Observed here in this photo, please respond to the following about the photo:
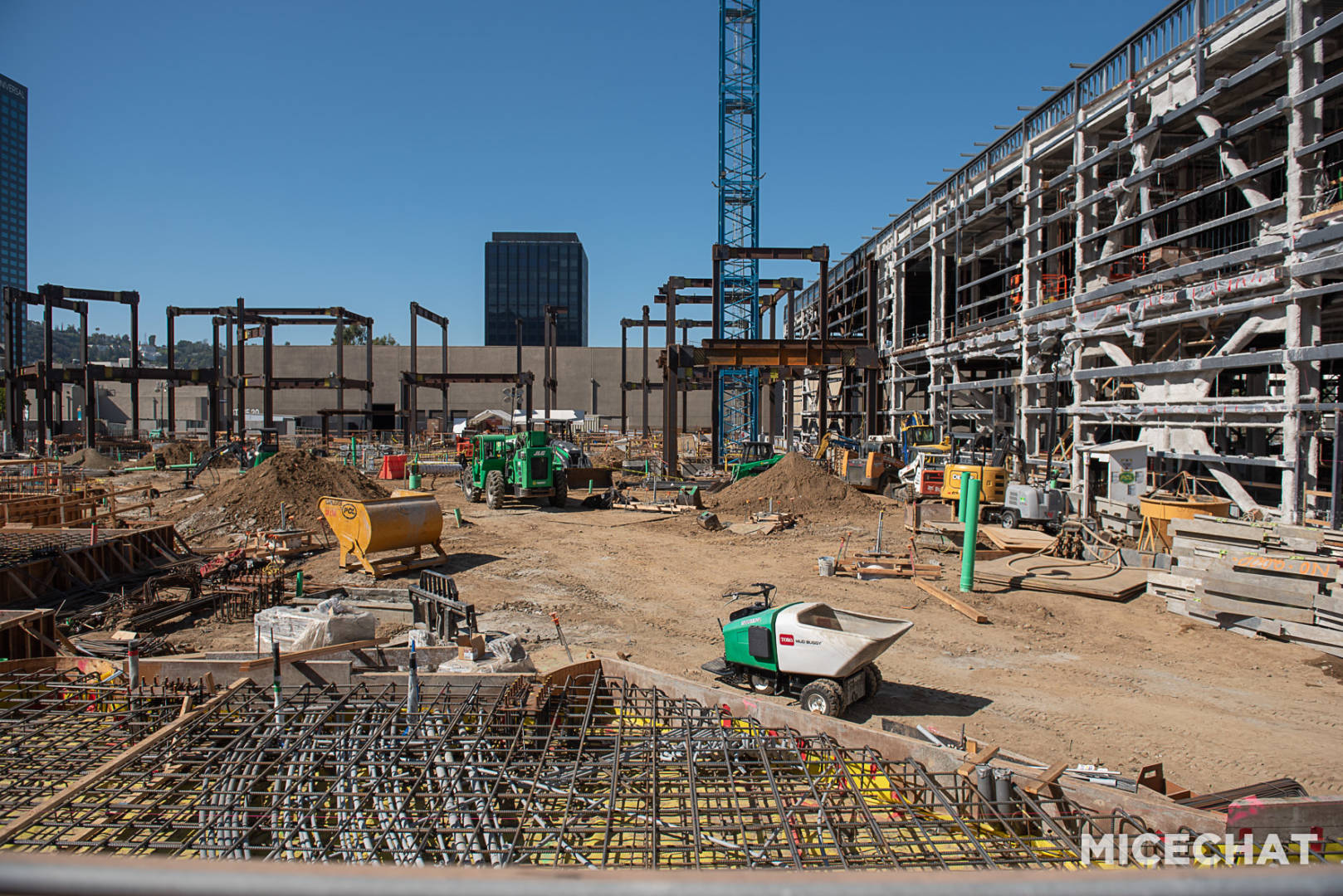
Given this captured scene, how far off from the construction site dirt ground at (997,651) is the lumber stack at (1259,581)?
27cm

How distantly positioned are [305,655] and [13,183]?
657 ft

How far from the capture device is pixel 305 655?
8289mm

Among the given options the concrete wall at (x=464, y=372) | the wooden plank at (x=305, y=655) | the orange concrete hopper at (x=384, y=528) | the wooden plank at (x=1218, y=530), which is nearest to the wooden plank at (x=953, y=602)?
the wooden plank at (x=1218, y=530)

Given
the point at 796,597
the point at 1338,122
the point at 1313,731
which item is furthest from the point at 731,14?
the point at 1313,731

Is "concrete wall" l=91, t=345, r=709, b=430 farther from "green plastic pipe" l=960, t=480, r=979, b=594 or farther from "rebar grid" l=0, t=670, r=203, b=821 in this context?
"rebar grid" l=0, t=670, r=203, b=821

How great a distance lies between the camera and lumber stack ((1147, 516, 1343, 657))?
1112 cm

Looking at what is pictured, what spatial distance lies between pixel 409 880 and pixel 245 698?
289 inches

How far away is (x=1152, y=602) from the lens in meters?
13.6

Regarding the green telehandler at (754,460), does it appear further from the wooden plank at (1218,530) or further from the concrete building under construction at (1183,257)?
the wooden plank at (1218,530)

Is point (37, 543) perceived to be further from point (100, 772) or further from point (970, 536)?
point (970, 536)

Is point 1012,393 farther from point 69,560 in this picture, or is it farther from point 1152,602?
point 69,560

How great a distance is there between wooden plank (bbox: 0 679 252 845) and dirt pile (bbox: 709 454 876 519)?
1916 centimetres

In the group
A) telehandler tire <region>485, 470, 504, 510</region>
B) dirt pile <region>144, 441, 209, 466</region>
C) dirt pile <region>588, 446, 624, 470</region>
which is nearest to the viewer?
telehandler tire <region>485, 470, 504, 510</region>

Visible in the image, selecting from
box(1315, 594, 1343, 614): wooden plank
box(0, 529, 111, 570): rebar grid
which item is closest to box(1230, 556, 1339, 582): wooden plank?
box(1315, 594, 1343, 614): wooden plank
